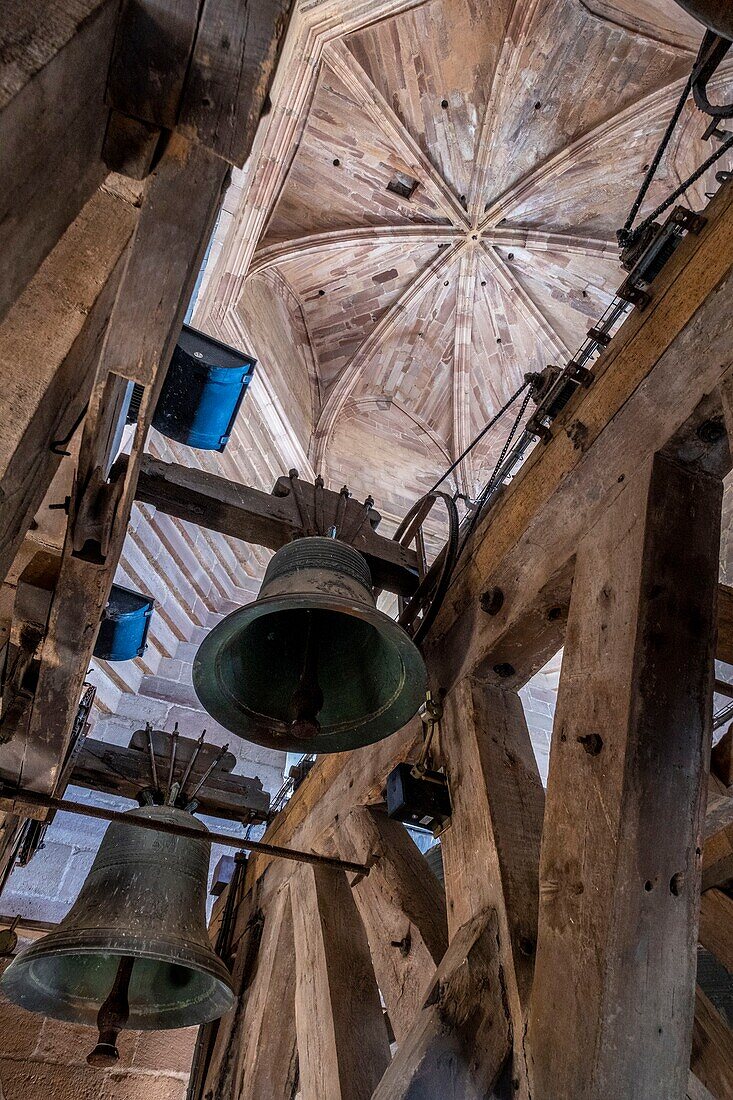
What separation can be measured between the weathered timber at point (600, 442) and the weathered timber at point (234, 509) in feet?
2.34

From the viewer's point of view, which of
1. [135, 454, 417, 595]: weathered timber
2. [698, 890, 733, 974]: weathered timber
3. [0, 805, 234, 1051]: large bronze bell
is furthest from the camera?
[698, 890, 733, 974]: weathered timber

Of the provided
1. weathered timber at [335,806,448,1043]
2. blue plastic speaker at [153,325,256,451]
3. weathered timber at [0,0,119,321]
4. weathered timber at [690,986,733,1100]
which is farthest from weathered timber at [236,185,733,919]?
blue plastic speaker at [153,325,256,451]

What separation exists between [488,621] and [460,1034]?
117 cm

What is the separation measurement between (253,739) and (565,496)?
4.36 feet

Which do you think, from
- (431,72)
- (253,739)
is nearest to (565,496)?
(253,739)

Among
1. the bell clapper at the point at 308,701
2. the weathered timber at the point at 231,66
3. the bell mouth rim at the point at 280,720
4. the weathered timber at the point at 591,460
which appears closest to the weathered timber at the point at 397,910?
the weathered timber at the point at 591,460

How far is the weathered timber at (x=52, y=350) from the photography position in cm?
139

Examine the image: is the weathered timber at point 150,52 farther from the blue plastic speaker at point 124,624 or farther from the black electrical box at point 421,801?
the blue plastic speaker at point 124,624

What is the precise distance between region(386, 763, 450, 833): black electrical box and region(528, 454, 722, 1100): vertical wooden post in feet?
2.15

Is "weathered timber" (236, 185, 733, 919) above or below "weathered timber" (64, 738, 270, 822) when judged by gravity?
above

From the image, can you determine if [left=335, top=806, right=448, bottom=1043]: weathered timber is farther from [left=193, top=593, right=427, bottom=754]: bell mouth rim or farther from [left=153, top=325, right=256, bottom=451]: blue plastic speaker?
[left=153, top=325, right=256, bottom=451]: blue plastic speaker

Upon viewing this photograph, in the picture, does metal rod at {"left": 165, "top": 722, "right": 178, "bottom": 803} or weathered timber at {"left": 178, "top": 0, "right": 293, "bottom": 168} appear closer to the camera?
weathered timber at {"left": 178, "top": 0, "right": 293, "bottom": 168}

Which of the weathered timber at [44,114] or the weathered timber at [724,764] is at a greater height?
the weathered timber at [44,114]

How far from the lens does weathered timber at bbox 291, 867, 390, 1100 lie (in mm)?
2445
